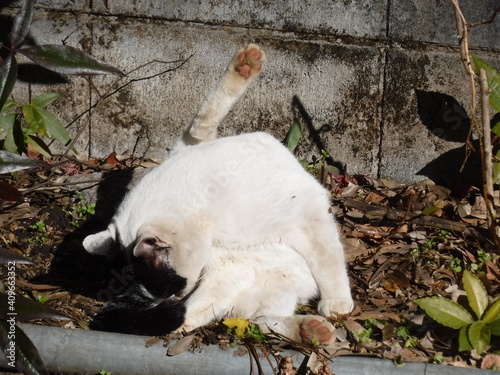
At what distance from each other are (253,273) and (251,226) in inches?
13.0

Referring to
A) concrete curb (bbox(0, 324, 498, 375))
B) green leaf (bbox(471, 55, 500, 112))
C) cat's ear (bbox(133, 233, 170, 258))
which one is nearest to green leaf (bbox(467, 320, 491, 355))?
concrete curb (bbox(0, 324, 498, 375))

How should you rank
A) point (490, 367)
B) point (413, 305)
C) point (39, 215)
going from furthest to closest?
point (39, 215)
point (413, 305)
point (490, 367)

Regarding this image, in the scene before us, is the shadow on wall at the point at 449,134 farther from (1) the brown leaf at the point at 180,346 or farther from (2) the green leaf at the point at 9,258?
(2) the green leaf at the point at 9,258

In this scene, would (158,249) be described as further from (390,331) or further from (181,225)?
(390,331)

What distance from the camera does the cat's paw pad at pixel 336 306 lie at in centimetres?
320

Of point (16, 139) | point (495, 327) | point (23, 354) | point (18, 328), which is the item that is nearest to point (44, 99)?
point (16, 139)

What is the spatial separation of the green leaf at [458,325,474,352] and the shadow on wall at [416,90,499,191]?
168cm

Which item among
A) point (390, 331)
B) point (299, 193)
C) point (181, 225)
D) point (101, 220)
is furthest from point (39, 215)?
point (390, 331)

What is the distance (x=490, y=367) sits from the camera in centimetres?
279

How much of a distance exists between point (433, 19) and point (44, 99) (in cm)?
253

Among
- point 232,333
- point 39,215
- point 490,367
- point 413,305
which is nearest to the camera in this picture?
point 490,367

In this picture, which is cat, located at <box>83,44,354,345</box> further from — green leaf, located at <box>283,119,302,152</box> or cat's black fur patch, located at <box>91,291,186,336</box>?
green leaf, located at <box>283,119,302,152</box>

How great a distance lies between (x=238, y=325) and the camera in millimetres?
3000

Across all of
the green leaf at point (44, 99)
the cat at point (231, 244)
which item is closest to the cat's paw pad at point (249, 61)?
the cat at point (231, 244)
